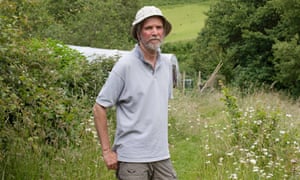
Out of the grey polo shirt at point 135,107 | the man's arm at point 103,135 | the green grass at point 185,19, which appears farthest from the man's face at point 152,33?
the green grass at point 185,19

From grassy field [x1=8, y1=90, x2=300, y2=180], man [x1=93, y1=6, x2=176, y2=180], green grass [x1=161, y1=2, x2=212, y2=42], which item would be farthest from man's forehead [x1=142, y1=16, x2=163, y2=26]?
green grass [x1=161, y1=2, x2=212, y2=42]

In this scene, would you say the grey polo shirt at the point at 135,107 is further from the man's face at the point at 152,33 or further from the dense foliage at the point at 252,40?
the dense foliage at the point at 252,40

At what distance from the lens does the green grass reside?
52312mm

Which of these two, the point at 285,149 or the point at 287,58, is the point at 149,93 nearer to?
the point at 285,149

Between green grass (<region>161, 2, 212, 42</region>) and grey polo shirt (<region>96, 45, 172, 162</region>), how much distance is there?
1820 inches

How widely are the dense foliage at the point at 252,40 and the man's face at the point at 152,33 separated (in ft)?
81.9

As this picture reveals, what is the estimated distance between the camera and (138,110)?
13.4 feet

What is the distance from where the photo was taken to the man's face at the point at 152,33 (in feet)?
13.5

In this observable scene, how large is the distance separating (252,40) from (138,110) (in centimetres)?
3002

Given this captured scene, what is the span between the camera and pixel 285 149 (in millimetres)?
6945

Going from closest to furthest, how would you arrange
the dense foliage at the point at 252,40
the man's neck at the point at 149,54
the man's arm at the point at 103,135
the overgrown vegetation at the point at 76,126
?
the man's arm at the point at 103,135 → the man's neck at the point at 149,54 → the overgrown vegetation at the point at 76,126 → the dense foliage at the point at 252,40

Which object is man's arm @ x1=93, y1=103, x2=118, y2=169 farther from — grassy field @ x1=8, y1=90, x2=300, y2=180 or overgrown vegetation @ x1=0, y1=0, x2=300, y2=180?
grassy field @ x1=8, y1=90, x2=300, y2=180

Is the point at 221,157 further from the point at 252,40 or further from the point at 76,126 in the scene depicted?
the point at 252,40

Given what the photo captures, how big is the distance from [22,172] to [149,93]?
7.93 ft
